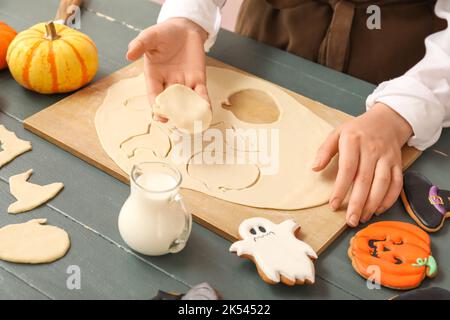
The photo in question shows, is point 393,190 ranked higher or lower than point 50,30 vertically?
lower

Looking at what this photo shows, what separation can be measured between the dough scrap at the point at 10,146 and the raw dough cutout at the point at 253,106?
1.13 feet

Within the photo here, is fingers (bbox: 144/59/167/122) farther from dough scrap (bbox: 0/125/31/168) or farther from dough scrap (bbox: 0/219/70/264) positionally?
dough scrap (bbox: 0/219/70/264)

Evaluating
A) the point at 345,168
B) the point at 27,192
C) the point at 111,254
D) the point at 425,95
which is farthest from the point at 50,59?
the point at 425,95

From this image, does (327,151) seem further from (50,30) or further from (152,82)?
(50,30)

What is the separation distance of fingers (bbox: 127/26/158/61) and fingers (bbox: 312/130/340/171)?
335 mm

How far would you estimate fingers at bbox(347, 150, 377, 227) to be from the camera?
0.88 metres

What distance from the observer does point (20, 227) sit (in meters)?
0.81

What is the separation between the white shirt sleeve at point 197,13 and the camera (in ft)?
3.79

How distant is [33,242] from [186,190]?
23 cm

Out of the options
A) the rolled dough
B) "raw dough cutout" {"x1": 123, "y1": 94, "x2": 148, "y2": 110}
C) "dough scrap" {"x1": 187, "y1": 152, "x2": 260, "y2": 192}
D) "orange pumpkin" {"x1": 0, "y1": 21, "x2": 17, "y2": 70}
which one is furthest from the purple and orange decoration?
"orange pumpkin" {"x1": 0, "y1": 21, "x2": 17, "y2": 70}

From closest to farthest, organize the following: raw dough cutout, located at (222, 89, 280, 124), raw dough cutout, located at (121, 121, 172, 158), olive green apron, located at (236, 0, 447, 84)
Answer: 1. raw dough cutout, located at (121, 121, 172, 158)
2. raw dough cutout, located at (222, 89, 280, 124)
3. olive green apron, located at (236, 0, 447, 84)

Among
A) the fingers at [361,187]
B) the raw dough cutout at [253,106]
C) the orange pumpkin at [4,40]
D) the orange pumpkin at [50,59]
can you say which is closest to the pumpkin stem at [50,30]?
the orange pumpkin at [50,59]

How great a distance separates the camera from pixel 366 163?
0.93 metres
